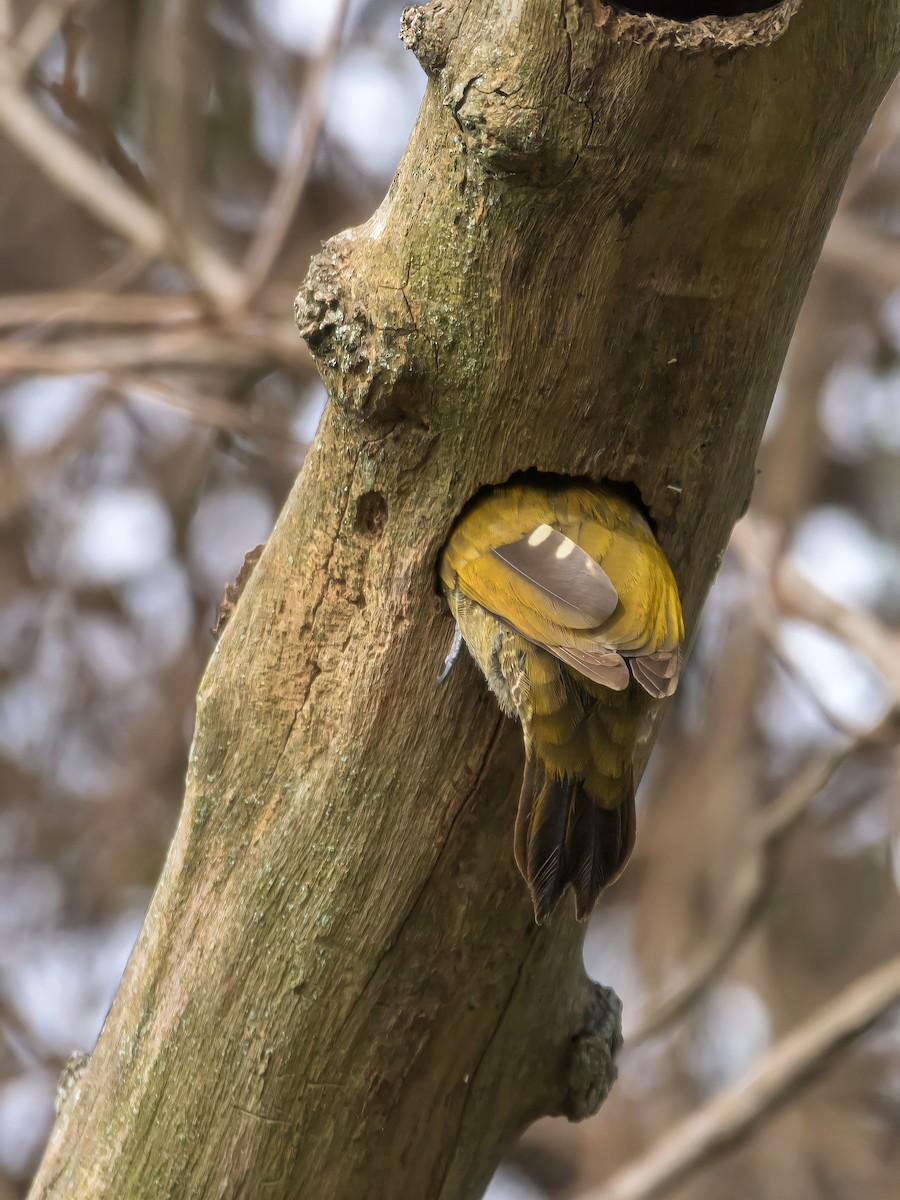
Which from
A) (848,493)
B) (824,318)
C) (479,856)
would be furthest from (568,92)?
(848,493)

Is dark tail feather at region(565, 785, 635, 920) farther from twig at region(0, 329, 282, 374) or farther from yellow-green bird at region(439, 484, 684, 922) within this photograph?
twig at region(0, 329, 282, 374)

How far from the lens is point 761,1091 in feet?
9.92

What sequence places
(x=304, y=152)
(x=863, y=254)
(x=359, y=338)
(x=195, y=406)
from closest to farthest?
1. (x=359, y=338)
2. (x=304, y=152)
3. (x=195, y=406)
4. (x=863, y=254)

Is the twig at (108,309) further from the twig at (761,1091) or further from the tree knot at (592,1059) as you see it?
the twig at (761,1091)

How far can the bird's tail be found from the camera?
1.79m

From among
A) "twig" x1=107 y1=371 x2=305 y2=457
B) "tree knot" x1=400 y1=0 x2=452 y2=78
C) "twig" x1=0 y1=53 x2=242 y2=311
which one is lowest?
"twig" x1=107 y1=371 x2=305 y2=457

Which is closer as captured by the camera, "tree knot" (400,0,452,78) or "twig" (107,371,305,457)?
"tree knot" (400,0,452,78)

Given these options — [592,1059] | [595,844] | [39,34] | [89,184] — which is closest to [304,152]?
[39,34]

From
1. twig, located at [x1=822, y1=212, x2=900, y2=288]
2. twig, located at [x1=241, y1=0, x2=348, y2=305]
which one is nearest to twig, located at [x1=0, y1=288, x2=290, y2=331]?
twig, located at [x1=241, y1=0, x2=348, y2=305]

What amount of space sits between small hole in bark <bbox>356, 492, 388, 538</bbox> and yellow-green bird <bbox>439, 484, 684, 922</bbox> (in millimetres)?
116

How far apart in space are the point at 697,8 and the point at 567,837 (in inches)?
46.0

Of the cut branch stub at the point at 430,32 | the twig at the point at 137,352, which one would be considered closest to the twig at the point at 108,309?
the twig at the point at 137,352

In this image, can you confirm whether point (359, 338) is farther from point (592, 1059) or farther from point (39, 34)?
point (39, 34)

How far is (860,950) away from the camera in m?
6.05
